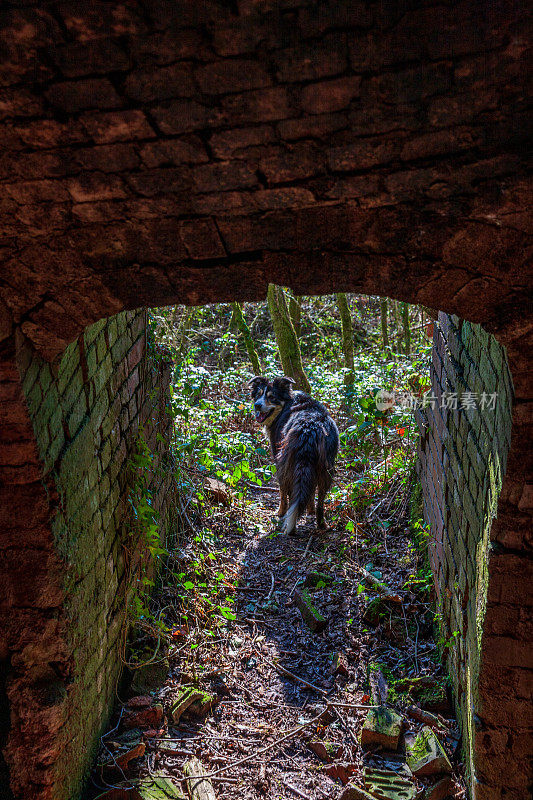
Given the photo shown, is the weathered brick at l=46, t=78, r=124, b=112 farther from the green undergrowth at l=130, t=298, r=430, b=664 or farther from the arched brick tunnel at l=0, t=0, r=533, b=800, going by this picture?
the green undergrowth at l=130, t=298, r=430, b=664

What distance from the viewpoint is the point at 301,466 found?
605 centimetres

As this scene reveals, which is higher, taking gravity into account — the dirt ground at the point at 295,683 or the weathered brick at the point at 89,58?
the weathered brick at the point at 89,58

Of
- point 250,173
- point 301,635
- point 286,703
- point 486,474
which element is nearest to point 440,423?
point 486,474

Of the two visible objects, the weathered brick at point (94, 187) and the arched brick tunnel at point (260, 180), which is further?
the weathered brick at point (94, 187)

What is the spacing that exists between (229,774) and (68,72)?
11.8 feet

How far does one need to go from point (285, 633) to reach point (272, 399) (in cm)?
310

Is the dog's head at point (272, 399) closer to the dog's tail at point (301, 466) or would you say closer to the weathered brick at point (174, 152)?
the dog's tail at point (301, 466)

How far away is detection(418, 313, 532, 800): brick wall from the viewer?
102 inches

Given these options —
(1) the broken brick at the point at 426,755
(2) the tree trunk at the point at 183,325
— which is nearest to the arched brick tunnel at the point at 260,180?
(1) the broken brick at the point at 426,755

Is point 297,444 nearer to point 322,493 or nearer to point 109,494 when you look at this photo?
point 322,493

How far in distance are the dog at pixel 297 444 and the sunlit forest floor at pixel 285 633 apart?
0.35 metres

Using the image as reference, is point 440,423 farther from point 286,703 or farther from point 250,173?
point 250,173

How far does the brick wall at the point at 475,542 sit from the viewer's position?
2600mm

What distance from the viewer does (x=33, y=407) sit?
2504 mm
